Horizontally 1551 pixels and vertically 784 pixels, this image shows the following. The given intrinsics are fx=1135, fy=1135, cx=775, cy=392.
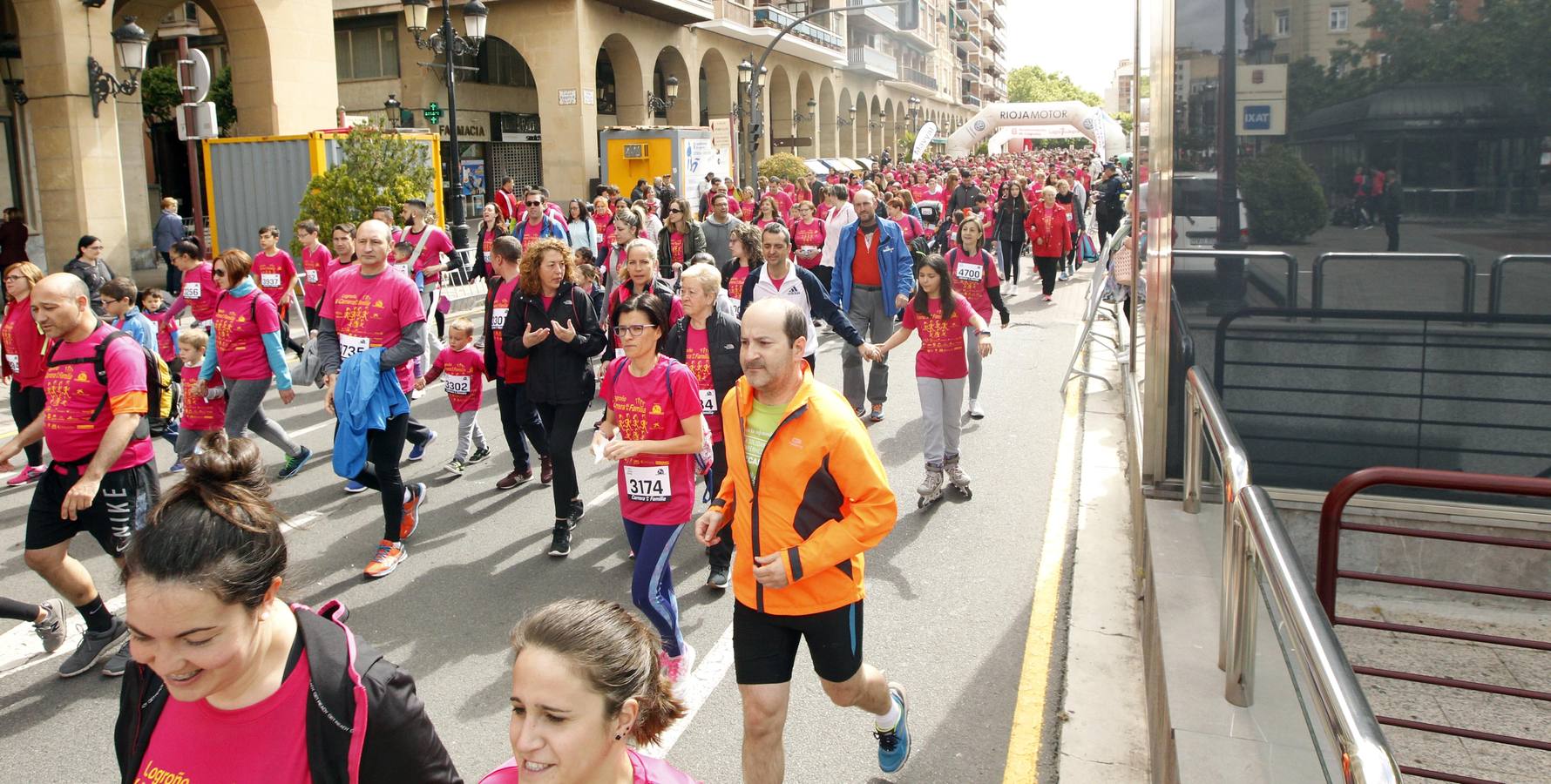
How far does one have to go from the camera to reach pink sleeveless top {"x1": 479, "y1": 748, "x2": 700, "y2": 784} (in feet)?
6.78

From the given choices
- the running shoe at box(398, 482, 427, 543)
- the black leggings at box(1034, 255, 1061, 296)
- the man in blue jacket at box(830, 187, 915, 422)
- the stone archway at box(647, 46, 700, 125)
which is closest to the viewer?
the running shoe at box(398, 482, 427, 543)

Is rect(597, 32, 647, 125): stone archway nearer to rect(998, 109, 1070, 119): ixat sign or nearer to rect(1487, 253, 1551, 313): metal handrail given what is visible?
rect(998, 109, 1070, 119): ixat sign

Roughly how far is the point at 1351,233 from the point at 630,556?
4.17 meters

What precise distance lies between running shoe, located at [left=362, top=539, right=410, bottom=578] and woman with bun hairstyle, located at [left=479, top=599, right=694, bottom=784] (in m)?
4.64

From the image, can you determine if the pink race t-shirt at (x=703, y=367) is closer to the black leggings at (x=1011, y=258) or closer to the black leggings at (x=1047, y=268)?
the black leggings at (x=1047, y=268)

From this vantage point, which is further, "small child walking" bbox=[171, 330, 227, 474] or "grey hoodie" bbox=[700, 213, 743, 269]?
"grey hoodie" bbox=[700, 213, 743, 269]

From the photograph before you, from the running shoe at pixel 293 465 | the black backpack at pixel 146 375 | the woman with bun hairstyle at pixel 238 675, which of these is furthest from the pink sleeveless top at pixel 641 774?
the running shoe at pixel 293 465

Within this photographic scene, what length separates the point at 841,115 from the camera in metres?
62.9

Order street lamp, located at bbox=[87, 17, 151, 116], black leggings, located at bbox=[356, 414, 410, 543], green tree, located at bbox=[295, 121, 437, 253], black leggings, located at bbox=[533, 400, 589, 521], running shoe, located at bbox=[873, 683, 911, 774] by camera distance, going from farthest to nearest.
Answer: green tree, located at bbox=[295, 121, 437, 253], street lamp, located at bbox=[87, 17, 151, 116], black leggings, located at bbox=[533, 400, 589, 521], black leggings, located at bbox=[356, 414, 410, 543], running shoe, located at bbox=[873, 683, 911, 774]

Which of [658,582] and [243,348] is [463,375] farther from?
[658,582]

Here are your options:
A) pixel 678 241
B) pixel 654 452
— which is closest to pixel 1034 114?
pixel 678 241

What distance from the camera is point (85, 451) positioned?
524 cm

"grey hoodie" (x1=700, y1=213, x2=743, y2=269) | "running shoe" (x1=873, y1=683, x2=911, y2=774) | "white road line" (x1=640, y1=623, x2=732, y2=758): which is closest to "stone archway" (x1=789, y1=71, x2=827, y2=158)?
"grey hoodie" (x1=700, y1=213, x2=743, y2=269)

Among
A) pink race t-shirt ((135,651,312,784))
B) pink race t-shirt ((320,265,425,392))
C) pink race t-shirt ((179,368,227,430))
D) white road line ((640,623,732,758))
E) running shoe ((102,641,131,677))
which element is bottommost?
white road line ((640,623,732,758))
